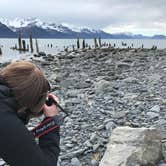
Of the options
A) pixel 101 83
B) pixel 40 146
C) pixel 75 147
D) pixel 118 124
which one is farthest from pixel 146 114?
pixel 40 146

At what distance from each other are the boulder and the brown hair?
3.40 metres

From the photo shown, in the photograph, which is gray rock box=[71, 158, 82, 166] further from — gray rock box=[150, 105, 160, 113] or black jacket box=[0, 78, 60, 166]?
black jacket box=[0, 78, 60, 166]

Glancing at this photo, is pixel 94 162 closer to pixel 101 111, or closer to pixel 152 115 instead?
pixel 152 115

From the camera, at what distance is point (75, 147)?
26.7 feet

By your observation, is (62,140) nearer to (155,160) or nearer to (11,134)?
(155,160)

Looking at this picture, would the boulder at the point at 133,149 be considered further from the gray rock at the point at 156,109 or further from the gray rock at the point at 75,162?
the gray rock at the point at 156,109

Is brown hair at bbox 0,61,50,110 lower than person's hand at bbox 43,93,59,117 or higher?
higher

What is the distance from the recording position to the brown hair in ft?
9.32

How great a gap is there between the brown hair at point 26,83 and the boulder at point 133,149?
340 cm

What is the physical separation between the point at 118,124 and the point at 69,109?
2.40 metres

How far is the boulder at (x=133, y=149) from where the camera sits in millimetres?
6121

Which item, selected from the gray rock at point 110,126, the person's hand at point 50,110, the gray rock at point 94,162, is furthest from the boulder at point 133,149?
the person's hand at point 50,110

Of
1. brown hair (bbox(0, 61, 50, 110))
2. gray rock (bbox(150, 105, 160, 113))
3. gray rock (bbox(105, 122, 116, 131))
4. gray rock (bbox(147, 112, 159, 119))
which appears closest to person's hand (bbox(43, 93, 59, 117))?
brown hair (bbox(0, 61, 50, 110))

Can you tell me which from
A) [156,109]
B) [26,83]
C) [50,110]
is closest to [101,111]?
[156,109]
